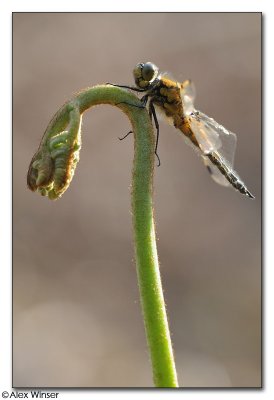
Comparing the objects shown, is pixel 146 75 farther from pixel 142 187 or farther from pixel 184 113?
pixel 142 187

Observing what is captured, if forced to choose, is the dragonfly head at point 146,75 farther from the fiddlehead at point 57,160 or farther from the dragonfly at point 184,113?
the fiddlehead at point 57,160

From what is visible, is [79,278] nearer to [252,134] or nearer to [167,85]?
[252,134]

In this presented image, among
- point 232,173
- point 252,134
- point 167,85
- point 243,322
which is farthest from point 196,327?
point 167,85

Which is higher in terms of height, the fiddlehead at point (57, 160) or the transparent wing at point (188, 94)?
the transparent wing at point (188, 94)

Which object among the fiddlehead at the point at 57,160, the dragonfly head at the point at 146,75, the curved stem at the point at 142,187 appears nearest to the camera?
the curved stem at the point at 142,187

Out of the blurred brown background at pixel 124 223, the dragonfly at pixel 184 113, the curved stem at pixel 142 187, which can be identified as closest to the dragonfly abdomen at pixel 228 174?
the dragonfly at pixel 184 113

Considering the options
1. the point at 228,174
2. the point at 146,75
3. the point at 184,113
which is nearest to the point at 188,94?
the point at 184,113

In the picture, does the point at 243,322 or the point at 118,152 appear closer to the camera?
the point at 243,322
